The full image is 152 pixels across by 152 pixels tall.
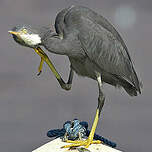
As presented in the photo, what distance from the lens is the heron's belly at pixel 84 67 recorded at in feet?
9.57

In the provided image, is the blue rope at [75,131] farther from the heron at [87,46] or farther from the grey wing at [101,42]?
the grey wing at [101,42]

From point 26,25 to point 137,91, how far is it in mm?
817

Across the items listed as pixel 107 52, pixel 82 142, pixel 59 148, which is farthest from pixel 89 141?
pixel 107 52

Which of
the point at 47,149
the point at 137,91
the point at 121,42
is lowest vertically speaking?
the point at 47,149

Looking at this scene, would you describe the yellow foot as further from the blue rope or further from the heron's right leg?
the heron's right leg

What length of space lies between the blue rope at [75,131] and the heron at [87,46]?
5 centimetres

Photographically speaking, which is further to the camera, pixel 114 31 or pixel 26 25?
pixel 114 31

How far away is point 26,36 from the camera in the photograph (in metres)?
2.79

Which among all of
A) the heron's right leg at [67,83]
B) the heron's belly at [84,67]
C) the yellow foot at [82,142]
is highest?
the heron's belly at [84,67]

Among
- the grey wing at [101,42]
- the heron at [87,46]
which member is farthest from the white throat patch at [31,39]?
the grey wing at [101,42]

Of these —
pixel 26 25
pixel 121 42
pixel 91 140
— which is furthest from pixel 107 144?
pixel 26 25

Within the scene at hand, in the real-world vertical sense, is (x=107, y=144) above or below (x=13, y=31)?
below

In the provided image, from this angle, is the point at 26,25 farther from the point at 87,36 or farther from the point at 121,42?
the point at 121,42

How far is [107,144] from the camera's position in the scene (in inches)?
122
